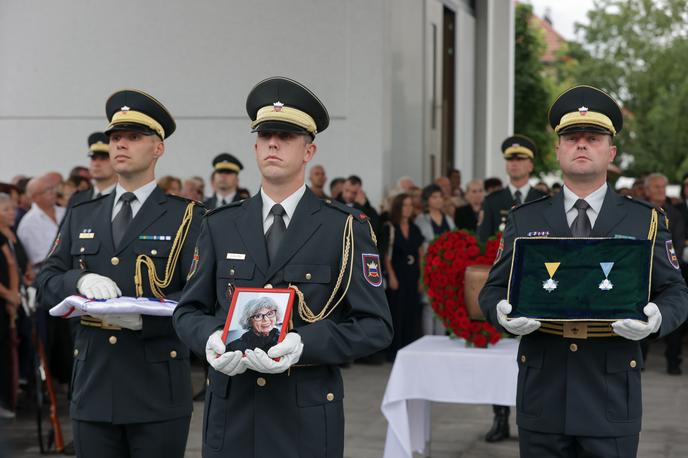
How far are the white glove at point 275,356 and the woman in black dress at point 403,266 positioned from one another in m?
9.05

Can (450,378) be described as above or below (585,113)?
below

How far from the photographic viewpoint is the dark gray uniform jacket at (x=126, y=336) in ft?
15.4

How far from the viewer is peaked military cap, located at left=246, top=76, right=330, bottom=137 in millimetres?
3906

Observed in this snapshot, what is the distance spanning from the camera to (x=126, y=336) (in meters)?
4.77

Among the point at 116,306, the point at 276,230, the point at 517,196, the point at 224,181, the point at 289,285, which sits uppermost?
→ the point at 224,181

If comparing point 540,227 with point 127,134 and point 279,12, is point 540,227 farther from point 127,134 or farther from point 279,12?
point 279,12

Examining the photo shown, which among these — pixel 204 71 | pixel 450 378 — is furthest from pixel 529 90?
pixel 450 378

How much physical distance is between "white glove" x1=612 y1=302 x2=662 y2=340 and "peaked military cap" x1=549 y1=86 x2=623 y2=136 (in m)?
0.83

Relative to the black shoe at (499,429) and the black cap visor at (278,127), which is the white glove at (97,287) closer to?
the black cap visor at (278,127)

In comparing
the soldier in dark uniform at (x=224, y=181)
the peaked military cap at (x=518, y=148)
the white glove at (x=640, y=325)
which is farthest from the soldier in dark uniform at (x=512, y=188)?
the white glove at (x=640, y=325)

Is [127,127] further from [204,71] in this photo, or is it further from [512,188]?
[204,71]

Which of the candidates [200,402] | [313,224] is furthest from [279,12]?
[313,224]

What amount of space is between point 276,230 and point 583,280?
125cm

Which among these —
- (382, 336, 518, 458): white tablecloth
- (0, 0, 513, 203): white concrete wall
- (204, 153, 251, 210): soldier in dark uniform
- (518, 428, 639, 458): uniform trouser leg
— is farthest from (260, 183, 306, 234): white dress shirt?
(0, 0, 513, 203): white concrete wall
